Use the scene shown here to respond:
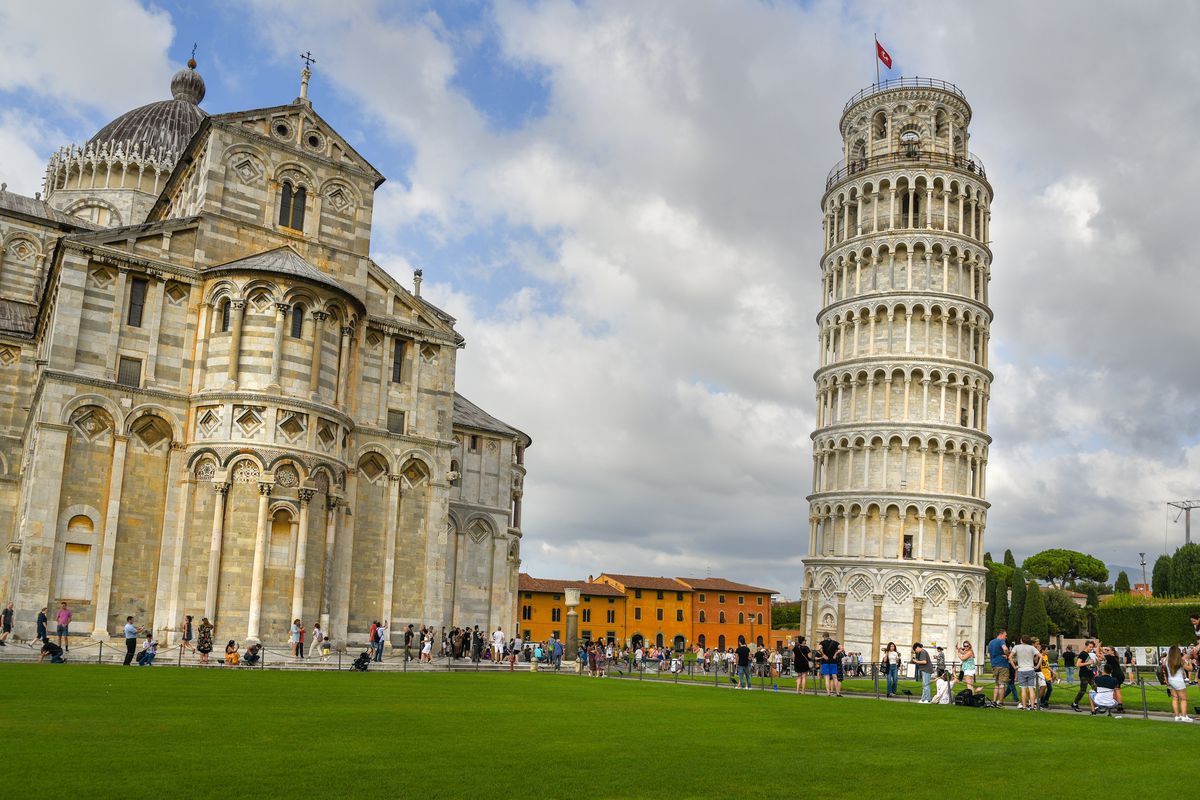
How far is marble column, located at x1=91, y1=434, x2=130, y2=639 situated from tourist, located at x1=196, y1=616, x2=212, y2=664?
3236mm

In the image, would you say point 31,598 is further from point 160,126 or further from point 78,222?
point 160,126

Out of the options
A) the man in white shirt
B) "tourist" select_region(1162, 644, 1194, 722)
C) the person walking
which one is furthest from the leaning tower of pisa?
the person walking

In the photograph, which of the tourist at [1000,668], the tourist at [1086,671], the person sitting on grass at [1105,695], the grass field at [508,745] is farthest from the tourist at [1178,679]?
the tourist at [1000,668]

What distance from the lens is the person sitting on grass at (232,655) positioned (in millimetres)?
29781

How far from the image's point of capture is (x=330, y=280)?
118 feet

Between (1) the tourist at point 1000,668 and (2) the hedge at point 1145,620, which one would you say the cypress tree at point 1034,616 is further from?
(1) the tourist at point 1000,668

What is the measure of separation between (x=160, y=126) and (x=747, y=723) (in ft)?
187

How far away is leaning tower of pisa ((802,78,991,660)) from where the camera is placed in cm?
6259

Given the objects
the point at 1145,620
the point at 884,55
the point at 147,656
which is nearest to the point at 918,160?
the point at 884,55

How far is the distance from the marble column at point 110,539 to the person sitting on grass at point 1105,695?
1074 inches

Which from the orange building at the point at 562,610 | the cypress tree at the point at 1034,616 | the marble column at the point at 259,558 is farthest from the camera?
the orange building at the point at 562,610

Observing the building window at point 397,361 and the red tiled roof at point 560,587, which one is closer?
the building window at point 397,361

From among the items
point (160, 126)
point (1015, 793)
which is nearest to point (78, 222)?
point (160, 126)

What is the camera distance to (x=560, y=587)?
104 metres
